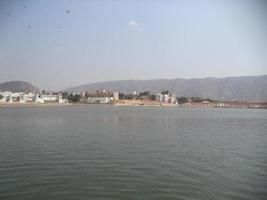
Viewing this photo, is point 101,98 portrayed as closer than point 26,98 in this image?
No

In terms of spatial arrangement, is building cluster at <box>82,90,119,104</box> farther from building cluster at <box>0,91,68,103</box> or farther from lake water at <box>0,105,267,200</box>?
lake water at <box>0,105,267,200</box>

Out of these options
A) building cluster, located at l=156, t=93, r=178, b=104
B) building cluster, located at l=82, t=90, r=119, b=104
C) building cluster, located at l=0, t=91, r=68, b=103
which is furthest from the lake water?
building cluster, located at l=156, t=93, r=178, b=104

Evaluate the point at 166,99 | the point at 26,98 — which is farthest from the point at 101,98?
the point at 26,98

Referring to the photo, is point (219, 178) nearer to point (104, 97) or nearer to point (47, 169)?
point (47, 169)

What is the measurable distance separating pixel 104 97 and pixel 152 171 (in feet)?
504

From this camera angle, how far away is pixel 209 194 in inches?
392

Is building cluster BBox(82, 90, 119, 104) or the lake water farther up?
building cluster BBox(82, 90, 119, 104)

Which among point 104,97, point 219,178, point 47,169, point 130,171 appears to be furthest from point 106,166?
point 104,97

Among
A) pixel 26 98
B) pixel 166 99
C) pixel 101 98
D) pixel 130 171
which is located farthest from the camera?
pixel 166 99

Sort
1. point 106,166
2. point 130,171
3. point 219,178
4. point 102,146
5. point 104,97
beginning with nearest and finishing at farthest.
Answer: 1. point 219,178
2. point 130,171
3. point 106,166
4. point 102,146
5. point 104,97

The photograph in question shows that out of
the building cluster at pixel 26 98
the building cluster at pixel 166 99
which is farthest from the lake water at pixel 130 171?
the building cluster at pixel 166 99

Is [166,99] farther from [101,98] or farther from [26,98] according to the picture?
[26,98]

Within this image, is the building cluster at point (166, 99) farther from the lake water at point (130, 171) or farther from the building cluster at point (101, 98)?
the lake water at point (130, 171)

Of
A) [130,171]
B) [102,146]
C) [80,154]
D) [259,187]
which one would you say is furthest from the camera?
[102,146]
